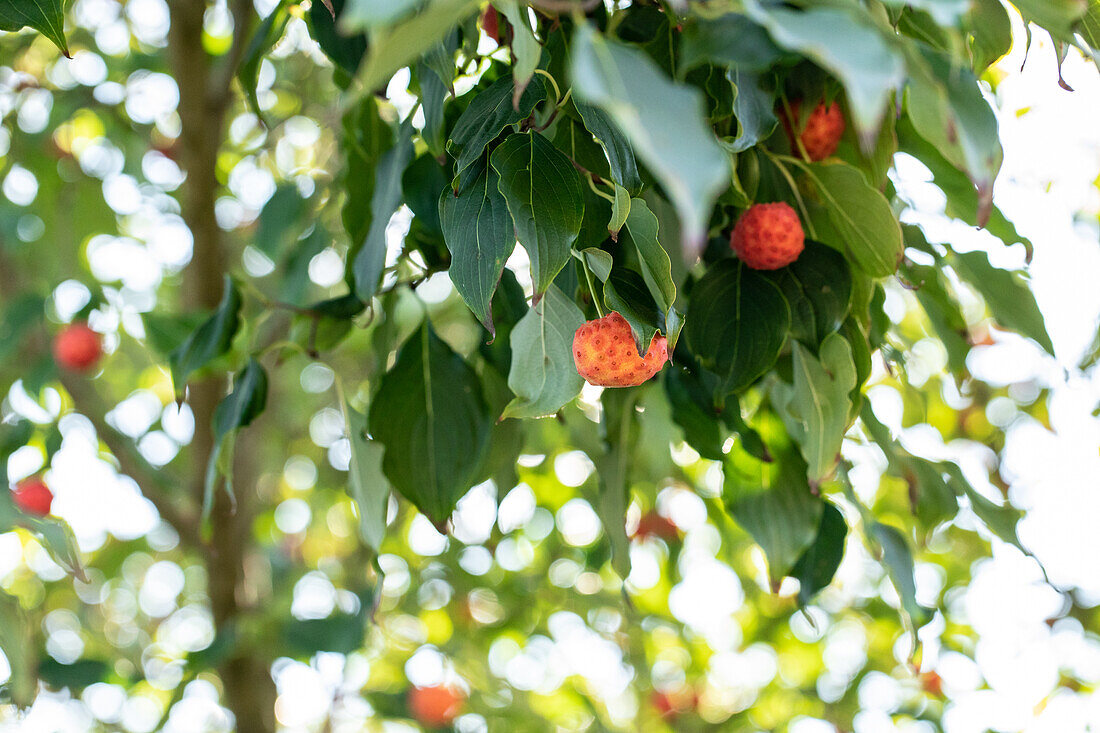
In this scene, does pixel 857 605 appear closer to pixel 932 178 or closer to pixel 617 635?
pixel 617 635

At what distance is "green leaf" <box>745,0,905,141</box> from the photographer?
26 centimetres

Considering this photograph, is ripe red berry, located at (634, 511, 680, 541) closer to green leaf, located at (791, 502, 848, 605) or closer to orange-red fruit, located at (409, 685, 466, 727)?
orange-red fruit, located at (409, 685, 466, 727)

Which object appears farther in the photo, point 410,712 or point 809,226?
point 410,712

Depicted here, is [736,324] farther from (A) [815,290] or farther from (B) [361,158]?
(B) [361,158]

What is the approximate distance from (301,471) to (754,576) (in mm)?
1442

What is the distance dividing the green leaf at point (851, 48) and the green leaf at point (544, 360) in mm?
244

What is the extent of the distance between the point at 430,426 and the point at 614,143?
0.92 ft

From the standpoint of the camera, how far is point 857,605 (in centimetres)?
212

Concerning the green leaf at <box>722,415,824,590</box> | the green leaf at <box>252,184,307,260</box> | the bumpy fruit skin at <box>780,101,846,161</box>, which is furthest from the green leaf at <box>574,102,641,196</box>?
the green leaf at <box>252,184,307,260</box>

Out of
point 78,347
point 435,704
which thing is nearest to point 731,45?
point 78,347

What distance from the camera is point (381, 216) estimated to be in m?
0.64

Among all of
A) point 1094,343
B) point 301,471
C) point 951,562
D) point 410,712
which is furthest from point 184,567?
point 1094,343

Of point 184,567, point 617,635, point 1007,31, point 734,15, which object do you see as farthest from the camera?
point 184,567

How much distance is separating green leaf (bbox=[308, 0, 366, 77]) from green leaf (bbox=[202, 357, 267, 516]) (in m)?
0.24
